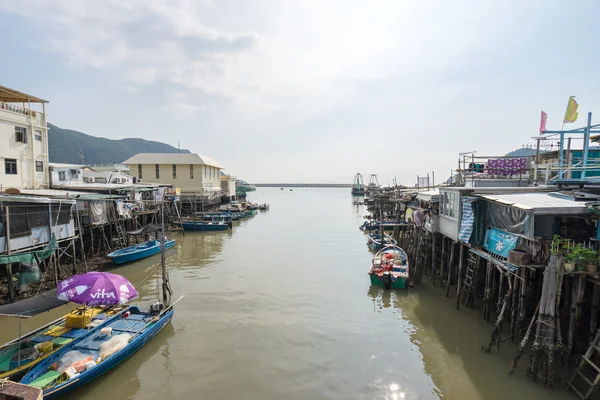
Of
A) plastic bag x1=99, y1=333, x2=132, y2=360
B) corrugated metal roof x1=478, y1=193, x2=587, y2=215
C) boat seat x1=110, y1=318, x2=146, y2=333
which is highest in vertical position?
corrugated metal roof x1=478, y1=193, x2=587, y2=215

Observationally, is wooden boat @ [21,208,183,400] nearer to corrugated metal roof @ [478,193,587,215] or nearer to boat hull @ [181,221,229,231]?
corrugated metal roof @ [478,193,587,215]

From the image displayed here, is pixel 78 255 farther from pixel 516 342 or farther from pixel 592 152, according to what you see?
pixel 592 152

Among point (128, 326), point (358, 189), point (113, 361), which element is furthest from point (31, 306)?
point (358, 189)

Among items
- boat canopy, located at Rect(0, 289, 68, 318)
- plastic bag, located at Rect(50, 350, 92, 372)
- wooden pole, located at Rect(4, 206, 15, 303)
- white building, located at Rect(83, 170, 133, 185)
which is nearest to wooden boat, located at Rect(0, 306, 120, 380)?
plastic bag, located at Rect(50, 350, 92, 372)

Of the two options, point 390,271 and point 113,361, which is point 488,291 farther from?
point 113,361

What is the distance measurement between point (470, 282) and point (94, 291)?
15006mm

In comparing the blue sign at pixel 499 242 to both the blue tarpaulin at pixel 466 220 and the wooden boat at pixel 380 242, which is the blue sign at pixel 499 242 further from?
the wooden boat at pixel 380 242

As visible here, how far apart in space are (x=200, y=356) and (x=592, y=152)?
77.3ft

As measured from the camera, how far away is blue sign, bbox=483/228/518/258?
1176cm

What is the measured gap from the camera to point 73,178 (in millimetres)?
33938

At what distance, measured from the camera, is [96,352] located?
1027 centimetres

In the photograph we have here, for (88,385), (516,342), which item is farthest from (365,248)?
(88,385)

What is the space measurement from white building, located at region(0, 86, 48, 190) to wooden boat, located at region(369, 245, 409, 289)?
85.9 feet

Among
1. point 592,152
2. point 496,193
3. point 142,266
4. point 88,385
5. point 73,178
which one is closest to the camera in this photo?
point 88,385
